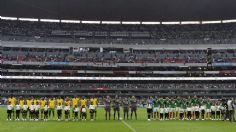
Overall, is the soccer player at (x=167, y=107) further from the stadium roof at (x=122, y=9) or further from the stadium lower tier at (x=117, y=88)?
the stadium lower tier at (x=117, y=88)

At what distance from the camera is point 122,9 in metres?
76.1

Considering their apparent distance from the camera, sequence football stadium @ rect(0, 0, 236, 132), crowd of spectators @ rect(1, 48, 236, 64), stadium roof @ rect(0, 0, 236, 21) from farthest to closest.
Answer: crowd of spectators @ rect(1, 48, 236, 64) → football stadium @ rect(0, 0, 236, 132) → stadium roof @ rect(0, 0, 236, 21)

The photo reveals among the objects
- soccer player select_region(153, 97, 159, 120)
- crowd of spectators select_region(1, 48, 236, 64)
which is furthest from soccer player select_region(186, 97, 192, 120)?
crowd of spectators select_region(1, 48, 236, 64)

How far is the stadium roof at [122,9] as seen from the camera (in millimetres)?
72188

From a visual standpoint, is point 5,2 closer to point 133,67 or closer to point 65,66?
point 65,66

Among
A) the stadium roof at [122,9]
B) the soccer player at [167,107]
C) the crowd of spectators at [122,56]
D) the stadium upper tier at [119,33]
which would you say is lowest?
the soccer player at [167,107]

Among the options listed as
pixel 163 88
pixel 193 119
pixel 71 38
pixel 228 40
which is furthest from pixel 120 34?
pixel 193 119

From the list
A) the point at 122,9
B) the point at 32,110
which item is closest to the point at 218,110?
the point at 32,110

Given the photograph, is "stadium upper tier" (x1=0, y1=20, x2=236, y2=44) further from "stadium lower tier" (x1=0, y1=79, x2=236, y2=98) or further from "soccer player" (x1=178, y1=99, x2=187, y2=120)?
"soccer player" (x1=178, y1=99, x2=187, y2=120)

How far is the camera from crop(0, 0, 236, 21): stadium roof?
7219cm

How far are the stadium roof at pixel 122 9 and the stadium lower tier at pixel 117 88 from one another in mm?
12716

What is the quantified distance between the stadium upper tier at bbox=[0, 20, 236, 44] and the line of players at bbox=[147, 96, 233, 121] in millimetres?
54131

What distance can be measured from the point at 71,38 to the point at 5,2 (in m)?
16.9

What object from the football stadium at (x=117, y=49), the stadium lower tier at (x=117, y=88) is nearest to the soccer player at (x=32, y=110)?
the football stadium at (x=117, y=49)
